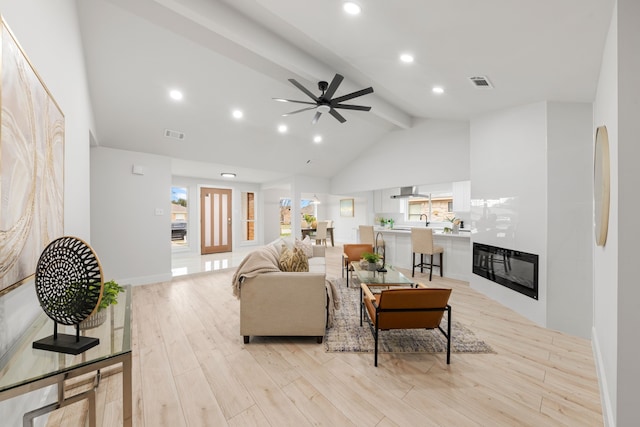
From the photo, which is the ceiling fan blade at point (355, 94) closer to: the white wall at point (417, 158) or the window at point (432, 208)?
the white wall at point (417, 158)

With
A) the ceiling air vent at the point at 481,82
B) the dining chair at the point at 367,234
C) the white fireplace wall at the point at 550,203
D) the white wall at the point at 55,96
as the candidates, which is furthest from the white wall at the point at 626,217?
the dining chair at the point at 367,234

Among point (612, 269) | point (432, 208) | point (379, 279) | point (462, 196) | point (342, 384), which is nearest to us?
point (612, 269)

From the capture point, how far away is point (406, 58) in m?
2.62

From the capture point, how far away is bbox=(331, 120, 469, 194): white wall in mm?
4930

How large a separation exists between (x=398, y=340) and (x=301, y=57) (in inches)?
133

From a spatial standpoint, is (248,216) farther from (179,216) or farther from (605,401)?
(605,401)

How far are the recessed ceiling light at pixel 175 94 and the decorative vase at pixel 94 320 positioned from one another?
3.27m

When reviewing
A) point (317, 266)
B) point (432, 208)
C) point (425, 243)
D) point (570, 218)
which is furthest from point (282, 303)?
point (432, 208)

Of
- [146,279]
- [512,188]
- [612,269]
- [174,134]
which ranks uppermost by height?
[174,134]

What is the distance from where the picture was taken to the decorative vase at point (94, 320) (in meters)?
1.23

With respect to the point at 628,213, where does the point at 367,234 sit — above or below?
below

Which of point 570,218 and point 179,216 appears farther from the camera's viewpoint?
point 179,216

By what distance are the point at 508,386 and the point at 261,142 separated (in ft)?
16.9

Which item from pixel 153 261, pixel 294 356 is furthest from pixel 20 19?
pixel 153 261
